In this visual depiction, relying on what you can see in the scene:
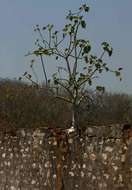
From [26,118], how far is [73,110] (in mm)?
18359

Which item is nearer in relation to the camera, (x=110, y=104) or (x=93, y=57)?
(x=93, y=57)

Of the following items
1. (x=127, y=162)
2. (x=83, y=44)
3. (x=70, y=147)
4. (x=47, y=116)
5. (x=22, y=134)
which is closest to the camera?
(x=127, y=162)

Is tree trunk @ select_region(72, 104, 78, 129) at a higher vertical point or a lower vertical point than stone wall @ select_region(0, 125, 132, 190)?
higher

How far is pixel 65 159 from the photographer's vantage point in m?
5.68

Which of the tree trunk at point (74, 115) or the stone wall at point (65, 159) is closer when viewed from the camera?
the stone wall at point (65, 159)

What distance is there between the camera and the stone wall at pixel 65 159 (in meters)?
5.14

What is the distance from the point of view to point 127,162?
16.6 feet

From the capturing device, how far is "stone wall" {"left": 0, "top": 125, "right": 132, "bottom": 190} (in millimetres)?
5141

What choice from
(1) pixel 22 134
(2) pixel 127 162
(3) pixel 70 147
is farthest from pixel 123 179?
(1) pixel 22 134

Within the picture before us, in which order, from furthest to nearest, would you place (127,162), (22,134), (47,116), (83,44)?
(47,116)
(83,44)
(22,134)
(127,162)

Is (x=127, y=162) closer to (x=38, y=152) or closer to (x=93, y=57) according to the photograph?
(x=38, y=152)

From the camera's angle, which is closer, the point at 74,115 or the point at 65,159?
the point at 65,159

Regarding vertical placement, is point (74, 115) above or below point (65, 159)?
above

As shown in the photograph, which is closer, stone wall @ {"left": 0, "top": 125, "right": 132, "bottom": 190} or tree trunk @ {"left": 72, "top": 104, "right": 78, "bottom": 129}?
stone wall @ {"left": 0, "top": 125, "right": 132, "bottom": 190}
